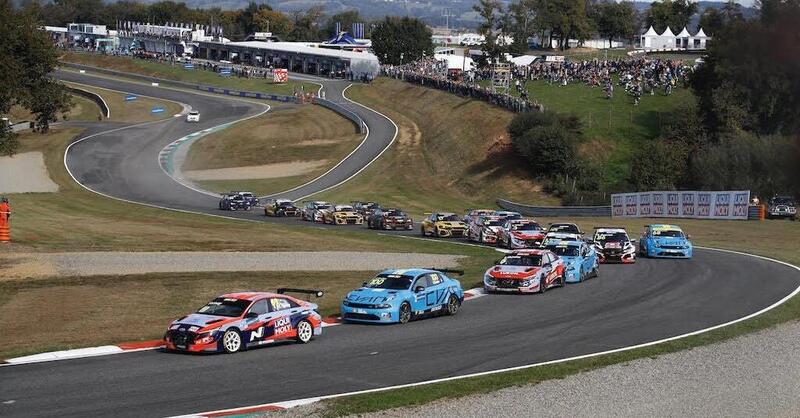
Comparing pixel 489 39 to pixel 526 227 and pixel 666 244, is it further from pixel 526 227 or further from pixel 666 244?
pixel 666 244

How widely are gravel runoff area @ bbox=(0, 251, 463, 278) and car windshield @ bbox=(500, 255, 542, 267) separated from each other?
257 inches

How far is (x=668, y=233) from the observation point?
48.7 meters

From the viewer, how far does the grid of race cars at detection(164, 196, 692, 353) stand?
2470 cm

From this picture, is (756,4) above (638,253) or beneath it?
above

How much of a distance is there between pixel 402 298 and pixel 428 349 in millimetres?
4299

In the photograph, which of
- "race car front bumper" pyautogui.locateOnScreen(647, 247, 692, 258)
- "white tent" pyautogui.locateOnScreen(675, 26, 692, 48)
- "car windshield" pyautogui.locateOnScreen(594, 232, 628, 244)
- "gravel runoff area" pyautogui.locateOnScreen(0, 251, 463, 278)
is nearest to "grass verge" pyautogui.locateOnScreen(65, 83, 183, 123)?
"white tent" pyautogui.locateOnScreen(675, 26, 692, 48)

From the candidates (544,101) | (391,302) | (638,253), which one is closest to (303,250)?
(638,253)

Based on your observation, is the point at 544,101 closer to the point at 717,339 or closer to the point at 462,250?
the point at 462,250

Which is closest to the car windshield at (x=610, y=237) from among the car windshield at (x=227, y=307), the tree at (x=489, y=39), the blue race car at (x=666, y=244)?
the blue race car at (x=666, y=244)

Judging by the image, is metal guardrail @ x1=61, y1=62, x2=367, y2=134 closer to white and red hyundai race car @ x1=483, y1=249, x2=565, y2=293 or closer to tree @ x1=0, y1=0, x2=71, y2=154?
tree @ x1=0, y1=0, x2=71, y2=154

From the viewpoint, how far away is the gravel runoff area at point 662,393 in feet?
63.6

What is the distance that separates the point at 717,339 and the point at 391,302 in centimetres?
843

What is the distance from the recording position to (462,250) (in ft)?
171

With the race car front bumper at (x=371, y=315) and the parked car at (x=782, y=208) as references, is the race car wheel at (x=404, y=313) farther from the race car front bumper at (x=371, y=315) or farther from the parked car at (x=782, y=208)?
the parked car at (x=782, y=208)
